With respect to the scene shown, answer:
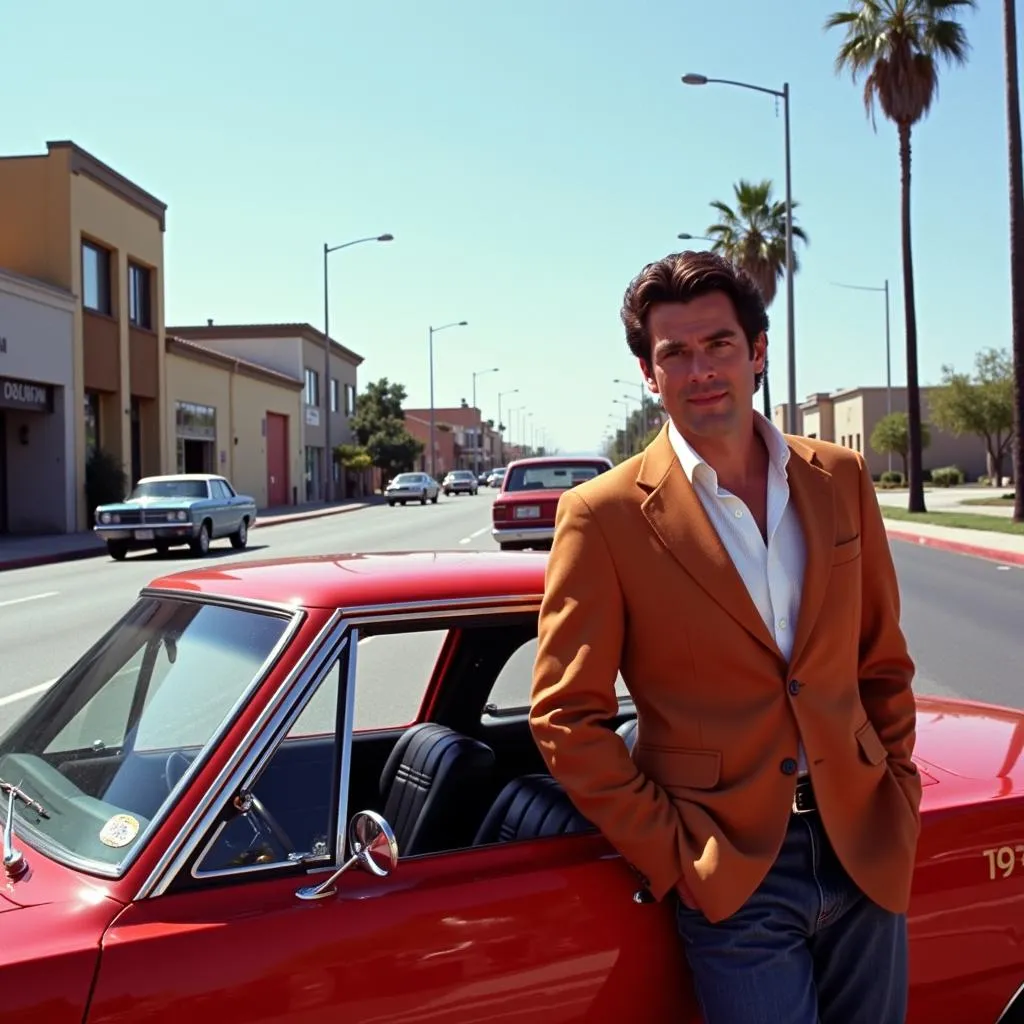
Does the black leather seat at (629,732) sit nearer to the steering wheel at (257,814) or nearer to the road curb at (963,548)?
the steering wheel at (257,814)

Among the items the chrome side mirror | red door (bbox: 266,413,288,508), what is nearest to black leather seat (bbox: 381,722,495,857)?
the chrome side mirror

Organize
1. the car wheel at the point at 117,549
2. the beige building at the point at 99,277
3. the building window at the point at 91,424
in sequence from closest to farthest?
the car wheel at the point at 117,549
the beige building at the point at 99,277
the building window at the point at 91,424

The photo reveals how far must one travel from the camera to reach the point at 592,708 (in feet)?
6.78

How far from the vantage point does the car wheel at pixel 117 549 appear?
21984 millimetres

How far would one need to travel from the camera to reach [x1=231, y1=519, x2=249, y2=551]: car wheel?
24.3 meters

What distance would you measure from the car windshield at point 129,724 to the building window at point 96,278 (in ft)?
99.2

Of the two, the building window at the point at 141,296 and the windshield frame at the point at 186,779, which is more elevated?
the building window at the point at 141,296

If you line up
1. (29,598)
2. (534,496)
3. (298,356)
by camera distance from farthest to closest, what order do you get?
1. (298,356)
2. (534,496)
3. (29,598)

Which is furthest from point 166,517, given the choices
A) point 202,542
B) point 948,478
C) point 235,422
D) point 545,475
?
point 948,478

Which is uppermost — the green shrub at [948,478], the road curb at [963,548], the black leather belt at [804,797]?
the green shrub at [948,478]

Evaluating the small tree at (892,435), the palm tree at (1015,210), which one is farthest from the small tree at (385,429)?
the palm tree at (1015,210)

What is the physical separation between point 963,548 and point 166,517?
49.1ft

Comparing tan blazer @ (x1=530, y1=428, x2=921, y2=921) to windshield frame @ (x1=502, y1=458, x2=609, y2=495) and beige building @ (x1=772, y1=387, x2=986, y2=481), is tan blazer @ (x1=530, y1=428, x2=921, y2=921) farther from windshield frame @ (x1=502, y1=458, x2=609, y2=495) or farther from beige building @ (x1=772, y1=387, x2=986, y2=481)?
beige building @ (x1=772, y1=387, x2=986, y2=481)

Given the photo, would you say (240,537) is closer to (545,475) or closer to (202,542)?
(202,542)
